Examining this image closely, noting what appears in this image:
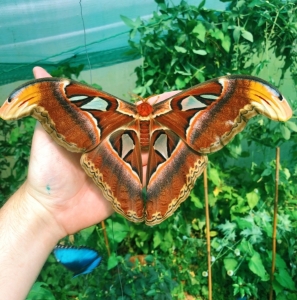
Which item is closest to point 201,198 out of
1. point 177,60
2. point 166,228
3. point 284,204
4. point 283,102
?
point 166,228

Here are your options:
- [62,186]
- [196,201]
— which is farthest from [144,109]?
[196,201]

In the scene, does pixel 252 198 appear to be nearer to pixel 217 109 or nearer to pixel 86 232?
pixel 86 232

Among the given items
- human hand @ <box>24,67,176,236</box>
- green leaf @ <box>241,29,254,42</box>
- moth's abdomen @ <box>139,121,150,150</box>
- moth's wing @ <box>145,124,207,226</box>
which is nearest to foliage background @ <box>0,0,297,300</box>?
green leaf @ <box>241,29,254,42</box>

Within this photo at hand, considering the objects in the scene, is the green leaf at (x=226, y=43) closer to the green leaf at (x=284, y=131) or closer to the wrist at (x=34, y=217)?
the green leaf at (x=284, y=131)

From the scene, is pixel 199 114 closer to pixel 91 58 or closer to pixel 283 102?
pixel 283 102

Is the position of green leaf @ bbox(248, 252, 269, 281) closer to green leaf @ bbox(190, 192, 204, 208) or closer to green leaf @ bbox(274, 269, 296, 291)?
green leaf @ bbox(274, 269, 296, 291)

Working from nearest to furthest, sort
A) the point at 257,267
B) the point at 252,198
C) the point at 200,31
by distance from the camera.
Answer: the point at 200,31, the point at 257,267, the point at 252,198

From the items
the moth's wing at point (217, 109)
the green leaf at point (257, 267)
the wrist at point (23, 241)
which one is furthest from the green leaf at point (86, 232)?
the moth's wing at point (217, 109)
